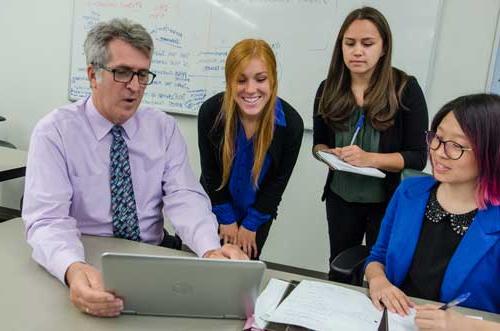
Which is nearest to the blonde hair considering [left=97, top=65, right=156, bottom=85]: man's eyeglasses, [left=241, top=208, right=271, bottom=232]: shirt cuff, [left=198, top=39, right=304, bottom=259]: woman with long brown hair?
[left=198, top=39, right=304, bottom=259]: woman with long brown hair

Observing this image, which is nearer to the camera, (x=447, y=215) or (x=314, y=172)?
(x=447, y=215)

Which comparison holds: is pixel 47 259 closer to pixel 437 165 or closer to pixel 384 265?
pixel 384 265

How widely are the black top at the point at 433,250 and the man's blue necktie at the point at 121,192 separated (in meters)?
0.87

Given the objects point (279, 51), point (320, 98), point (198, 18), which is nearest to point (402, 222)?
point (320, 98)

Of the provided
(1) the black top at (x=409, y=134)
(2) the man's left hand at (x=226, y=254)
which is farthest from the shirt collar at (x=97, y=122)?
(1) the black top at (x=409, y=134)

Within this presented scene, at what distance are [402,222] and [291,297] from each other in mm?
451

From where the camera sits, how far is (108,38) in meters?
1.46

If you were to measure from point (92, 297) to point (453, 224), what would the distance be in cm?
97

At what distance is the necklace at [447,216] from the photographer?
1.32 metres

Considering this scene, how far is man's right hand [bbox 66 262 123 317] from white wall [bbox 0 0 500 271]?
1.97 metres

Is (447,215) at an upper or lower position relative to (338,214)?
upper

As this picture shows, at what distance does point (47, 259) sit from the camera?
123 centimetres

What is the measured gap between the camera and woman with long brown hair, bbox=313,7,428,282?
1.85m

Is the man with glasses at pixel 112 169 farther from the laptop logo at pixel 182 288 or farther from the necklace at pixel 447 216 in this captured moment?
the necklace at pixel 447 216
